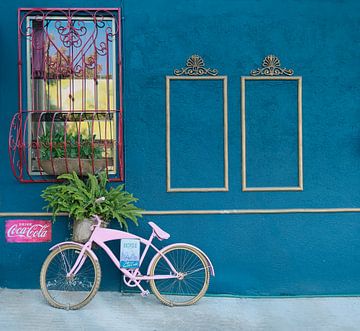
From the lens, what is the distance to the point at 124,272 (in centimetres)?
558

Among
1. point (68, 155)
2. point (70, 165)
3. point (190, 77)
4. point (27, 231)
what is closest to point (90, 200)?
point (70, 165)

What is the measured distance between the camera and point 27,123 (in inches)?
237

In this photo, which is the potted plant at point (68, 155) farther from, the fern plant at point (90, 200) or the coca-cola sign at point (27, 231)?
the coca-cola sign at point (27, 231)

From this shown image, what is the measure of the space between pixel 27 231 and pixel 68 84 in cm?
171

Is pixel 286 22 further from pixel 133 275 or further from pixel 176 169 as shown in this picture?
pixel 133 275

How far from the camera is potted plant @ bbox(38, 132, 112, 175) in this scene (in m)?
5.75

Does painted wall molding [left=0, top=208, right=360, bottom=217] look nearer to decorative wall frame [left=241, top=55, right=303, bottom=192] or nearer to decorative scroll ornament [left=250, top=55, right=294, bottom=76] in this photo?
decorative wall frame [left=241, top=55, right=303, bottom=192]

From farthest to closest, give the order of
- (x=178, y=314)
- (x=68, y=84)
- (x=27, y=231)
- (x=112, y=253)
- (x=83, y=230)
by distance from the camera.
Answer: (x=68, y=84), (x=27, y=231), (x=112, y=253), (x=83, y=230), (x=178, y=314)

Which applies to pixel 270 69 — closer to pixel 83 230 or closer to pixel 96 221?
pixel 96 221

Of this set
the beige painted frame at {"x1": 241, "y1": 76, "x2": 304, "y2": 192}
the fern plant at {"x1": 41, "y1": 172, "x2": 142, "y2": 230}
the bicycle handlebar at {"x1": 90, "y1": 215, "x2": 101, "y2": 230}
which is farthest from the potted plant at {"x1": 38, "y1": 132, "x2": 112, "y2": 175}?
the beige painted frame at {"x1": 241, "y1": 76, "x2": 304, "y2": 192}

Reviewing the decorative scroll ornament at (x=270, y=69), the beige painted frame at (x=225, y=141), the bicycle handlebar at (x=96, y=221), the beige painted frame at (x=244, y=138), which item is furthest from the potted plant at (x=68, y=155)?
the decorative scroll ornament at (x=270, y=69)

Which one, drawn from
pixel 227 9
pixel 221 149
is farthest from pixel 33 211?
pixel 227 9

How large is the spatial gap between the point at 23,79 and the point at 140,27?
1426 mm

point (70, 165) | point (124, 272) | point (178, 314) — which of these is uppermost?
point (70, 165)
